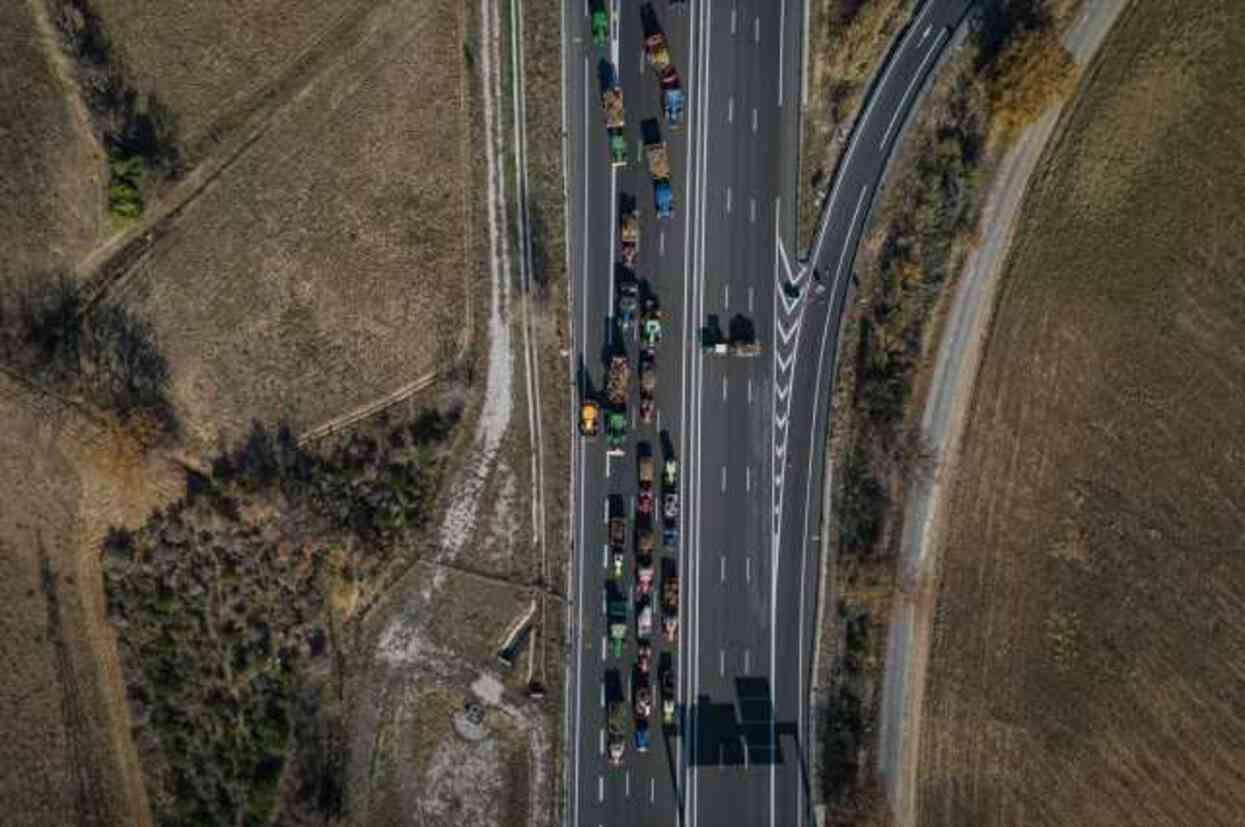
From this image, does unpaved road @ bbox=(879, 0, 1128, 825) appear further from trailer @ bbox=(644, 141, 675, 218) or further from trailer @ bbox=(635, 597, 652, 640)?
trailer @ bbox=(644, 141, 675, 218)

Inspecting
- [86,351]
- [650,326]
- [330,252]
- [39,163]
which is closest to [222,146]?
[330,252]

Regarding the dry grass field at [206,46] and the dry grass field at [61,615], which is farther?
the dry grass field at [206,46]

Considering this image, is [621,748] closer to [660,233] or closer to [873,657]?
[873,657]

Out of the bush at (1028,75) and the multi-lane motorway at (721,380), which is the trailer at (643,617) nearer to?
the multi-lane motorway at (721,380)

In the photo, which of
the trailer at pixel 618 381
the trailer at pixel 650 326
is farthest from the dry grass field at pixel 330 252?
the trailer at pixel 650 326

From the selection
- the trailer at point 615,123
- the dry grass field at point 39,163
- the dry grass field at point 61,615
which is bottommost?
the dry grass field at point 61,615

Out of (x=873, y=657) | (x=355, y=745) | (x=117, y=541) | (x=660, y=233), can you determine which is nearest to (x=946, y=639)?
(x=873, y=657)

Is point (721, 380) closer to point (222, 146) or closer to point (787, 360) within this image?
point (787, 360)

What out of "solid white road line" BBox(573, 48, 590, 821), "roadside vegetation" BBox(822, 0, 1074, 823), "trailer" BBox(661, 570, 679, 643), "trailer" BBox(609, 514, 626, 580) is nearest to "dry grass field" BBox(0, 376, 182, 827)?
"solid white road line" BBox(573, 48, 590, 821)
